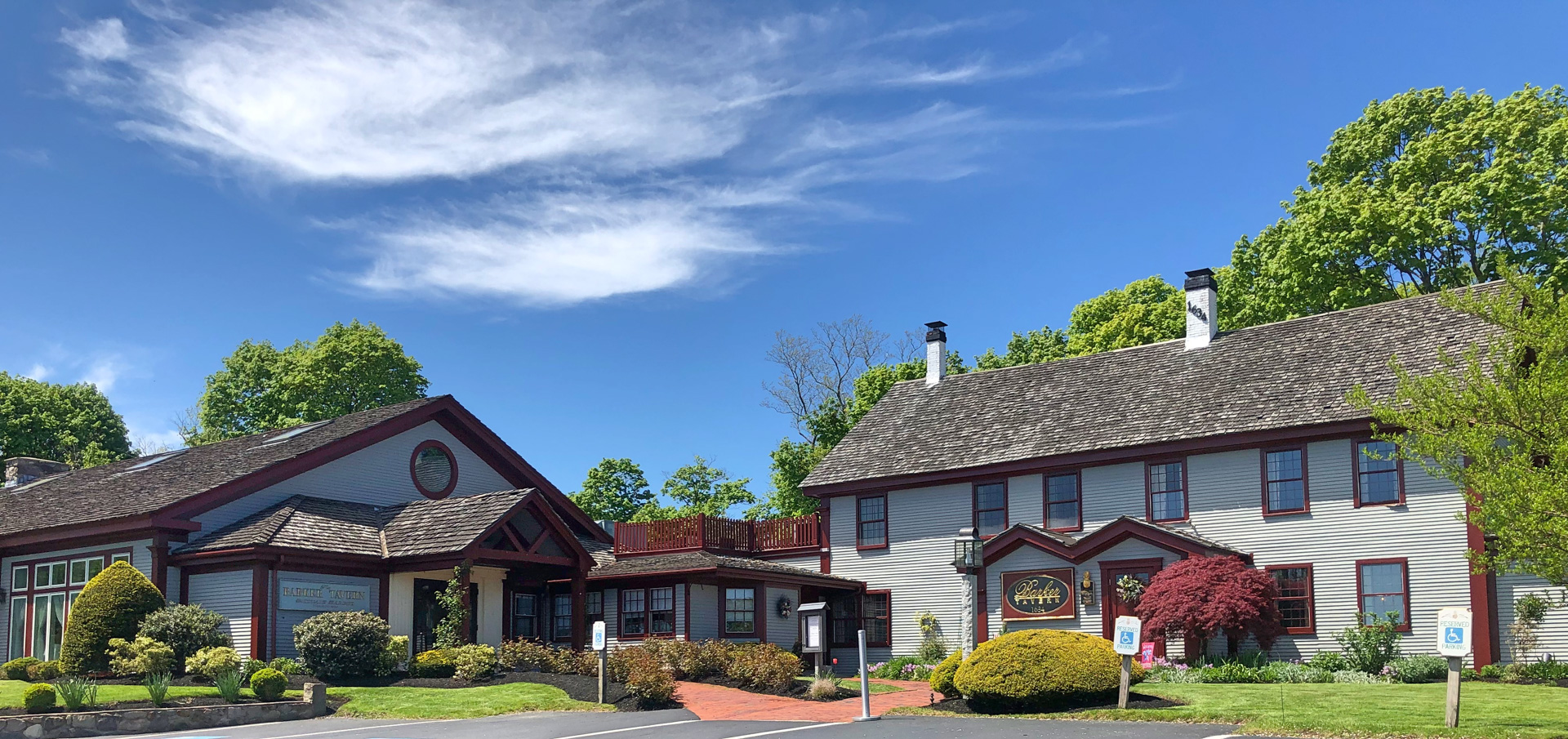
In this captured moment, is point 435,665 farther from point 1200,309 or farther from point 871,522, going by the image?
point 1200,309

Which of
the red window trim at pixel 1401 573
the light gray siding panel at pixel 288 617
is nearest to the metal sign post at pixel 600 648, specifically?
the light gray siding panel at pixel 288 617

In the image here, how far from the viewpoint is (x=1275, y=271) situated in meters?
42.2

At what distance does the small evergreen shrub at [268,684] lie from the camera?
2245cm

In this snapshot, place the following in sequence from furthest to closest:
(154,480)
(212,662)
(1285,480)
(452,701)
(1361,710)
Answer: (154,480), (1285,480), (212,662), (452,701), (1361,710)

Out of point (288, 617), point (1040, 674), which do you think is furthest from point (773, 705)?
point (288, 617)

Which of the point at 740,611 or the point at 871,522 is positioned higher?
the point at 871,522

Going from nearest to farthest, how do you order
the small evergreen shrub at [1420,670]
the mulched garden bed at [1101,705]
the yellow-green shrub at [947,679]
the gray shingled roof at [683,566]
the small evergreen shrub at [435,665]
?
1. the mulched garden bed at [1101,705]
2. the yellow-green shrub at [947,679]
3. the small evergreen shrub at [1420,670]
4. the small evergreen shrub at [435,665]
5. the gray shingled roof at [683,566]

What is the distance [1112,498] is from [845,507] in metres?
7.78

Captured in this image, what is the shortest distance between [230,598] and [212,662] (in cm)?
323

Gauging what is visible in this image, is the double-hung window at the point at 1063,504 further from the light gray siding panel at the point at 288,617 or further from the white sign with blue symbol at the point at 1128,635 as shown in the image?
the light gray siding panel at the point at 288,617

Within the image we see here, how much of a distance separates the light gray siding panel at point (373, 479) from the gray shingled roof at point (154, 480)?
60cm

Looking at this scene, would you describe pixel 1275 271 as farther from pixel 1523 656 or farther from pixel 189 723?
pixel 189 723

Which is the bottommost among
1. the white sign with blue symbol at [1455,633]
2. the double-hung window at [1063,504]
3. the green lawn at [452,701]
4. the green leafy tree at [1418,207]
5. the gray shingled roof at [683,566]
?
the green lawn at [452,701]

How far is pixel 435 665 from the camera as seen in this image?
25672 millimetres
